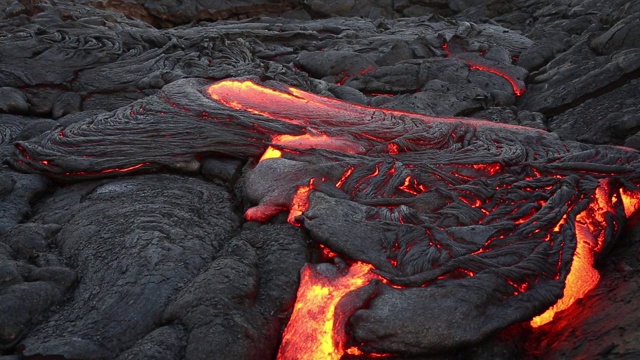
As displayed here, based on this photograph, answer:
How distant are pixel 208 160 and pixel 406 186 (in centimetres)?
163

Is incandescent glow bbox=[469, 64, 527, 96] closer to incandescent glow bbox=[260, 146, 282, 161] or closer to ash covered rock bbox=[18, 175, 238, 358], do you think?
incandescent glow bbox=[260, 146, 282, 161]

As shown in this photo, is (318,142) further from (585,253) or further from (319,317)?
(585,253)

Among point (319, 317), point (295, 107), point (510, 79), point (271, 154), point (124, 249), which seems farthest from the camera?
point (510, 79)

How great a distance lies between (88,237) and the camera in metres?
3.43

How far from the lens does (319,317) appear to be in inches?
110

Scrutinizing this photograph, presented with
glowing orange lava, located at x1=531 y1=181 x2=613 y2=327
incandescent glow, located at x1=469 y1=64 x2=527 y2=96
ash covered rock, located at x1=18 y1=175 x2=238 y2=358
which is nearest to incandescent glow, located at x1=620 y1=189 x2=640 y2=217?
glowing orange lava, located at x1=531 y1=181 x2=613 y2=327

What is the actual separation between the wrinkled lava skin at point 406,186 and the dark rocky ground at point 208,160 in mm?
75

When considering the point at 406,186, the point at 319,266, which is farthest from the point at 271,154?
the point at 319,266

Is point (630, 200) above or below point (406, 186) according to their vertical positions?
above

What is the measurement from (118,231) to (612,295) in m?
2.91

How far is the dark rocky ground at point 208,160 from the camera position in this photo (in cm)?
275

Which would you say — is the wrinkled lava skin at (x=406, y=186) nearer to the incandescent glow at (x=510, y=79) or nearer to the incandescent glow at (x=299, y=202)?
the incandescent glow at (x=299, y=202)

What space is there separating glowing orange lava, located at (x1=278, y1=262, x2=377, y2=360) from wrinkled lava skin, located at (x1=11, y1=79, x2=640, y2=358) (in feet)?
0.26

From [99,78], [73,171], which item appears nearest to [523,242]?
[73,171]
